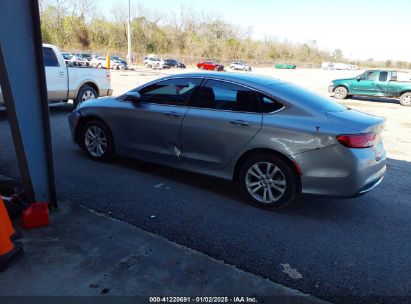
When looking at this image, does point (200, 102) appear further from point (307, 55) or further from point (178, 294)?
point (307, 55)

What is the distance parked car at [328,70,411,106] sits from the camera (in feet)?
59.9

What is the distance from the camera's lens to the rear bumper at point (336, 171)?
3.93 meters

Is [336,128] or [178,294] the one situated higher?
[336,128]

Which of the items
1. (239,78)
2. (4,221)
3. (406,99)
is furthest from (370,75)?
(4,221)

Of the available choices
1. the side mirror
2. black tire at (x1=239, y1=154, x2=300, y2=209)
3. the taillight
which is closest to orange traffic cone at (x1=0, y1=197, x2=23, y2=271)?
black tire at (x1=239, y1=154, x2=300, y2=209)

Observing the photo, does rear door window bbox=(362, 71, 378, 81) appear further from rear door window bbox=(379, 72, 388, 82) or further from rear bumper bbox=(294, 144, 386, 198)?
rear bumper bbox=(294, 144, 386, 198)

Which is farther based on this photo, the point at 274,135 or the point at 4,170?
the point at 4,170

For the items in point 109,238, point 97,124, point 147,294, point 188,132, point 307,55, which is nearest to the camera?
point 147,294

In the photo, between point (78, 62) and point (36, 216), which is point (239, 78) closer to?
point (36, 216)

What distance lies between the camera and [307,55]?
122562 millimetres

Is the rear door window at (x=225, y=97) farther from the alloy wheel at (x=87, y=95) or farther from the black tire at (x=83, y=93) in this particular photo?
the alloy wheel at (x=87, y=95)

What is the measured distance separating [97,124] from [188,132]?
1.70 meters

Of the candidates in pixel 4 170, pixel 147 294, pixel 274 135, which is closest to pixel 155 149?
pixel 274 135

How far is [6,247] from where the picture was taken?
9.64 feet
